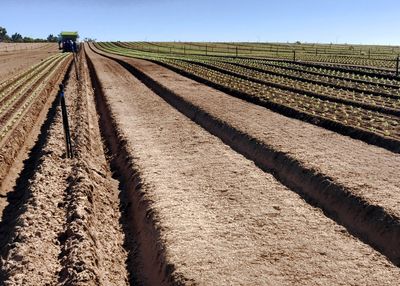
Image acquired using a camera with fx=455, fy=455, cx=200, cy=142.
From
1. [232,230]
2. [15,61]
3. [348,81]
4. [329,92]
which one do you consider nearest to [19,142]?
[232,230]

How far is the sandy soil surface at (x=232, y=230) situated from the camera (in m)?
6.19

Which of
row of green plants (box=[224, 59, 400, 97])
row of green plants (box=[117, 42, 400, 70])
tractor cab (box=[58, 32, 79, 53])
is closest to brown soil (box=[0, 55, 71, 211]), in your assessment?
row of green plants (box=[224, 59, 400, 97])

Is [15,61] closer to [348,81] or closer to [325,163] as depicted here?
[348,81]

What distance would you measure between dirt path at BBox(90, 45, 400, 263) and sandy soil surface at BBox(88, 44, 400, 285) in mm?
414

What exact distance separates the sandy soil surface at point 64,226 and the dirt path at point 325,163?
3.87 m

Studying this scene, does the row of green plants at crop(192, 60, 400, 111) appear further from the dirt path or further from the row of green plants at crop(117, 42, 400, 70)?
the row of green plants at crop(117, 42, 400, 70)

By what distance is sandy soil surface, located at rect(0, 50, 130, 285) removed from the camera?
625 centimetres

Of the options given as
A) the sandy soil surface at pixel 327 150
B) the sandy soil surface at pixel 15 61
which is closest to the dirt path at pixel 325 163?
the sandy soil surface at pixel 327 150

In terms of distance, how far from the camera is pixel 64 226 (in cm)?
767

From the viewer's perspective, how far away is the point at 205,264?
6.45m

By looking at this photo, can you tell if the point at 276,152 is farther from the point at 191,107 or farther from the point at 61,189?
the point at 191,107

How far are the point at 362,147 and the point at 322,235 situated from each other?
17.8 feet

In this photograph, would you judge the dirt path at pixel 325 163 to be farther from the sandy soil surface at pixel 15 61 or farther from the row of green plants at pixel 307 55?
the row of green plants at pixel 307 55

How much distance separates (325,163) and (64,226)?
590cm
